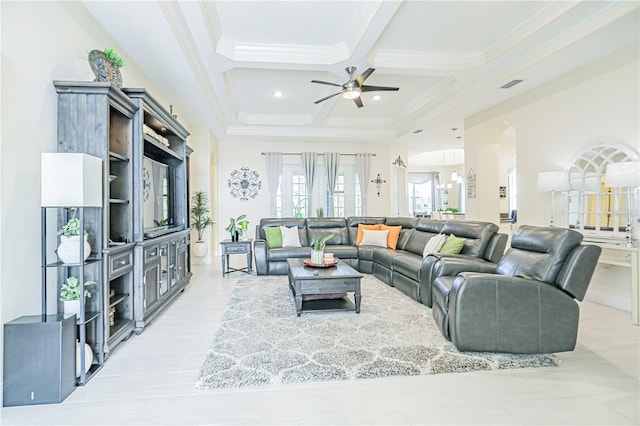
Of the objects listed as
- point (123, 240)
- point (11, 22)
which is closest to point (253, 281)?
point (123, 240)

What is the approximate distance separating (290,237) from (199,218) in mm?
2002

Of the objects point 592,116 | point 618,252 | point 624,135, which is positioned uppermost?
point 592,116

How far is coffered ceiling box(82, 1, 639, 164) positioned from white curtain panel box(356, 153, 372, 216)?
101 inches

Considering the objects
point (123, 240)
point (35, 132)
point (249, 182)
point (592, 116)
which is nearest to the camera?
point (35, 132)

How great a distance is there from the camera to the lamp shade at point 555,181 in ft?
14.1

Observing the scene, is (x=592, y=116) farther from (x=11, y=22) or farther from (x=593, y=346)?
(x=11, y=22)

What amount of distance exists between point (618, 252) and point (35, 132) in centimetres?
563

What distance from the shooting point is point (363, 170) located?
8.58 meters

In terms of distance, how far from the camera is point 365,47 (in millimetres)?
3793

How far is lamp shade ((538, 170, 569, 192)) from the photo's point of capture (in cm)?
429

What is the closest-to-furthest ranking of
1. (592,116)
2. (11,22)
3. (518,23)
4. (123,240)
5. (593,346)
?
1. (11,22)
2. (593,346)
3. (123,240)
4. (518,23)
5. (592,116)

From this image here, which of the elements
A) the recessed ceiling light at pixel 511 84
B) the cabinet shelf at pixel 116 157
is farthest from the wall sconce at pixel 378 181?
the cabinet shelf at pixel 116 157

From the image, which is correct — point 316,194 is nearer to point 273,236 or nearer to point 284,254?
point 273,236

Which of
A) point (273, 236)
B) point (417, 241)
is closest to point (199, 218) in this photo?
point (273, 236)
